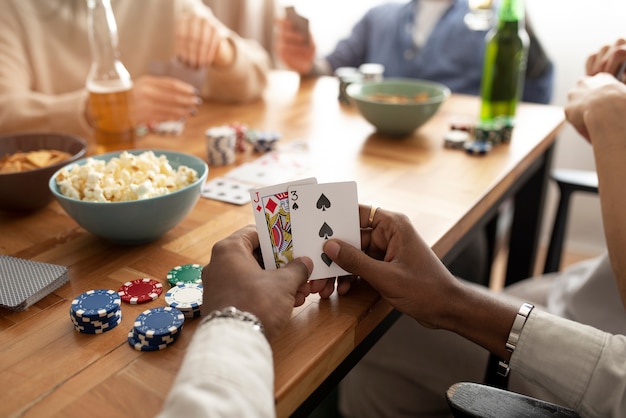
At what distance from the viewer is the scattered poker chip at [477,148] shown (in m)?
1.46

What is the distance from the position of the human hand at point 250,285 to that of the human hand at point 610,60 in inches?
40.3

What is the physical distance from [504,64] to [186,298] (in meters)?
1.21

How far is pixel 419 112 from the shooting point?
1493 millimetres

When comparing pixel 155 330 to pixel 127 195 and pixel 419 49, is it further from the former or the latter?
pixel 419 49

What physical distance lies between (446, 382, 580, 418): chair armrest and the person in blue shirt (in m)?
1.58

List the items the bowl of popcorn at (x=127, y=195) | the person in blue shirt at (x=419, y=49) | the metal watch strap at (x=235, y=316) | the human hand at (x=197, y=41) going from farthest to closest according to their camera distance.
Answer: the person in blue shirt at (x=419, y=49) → the human hand at (x=197, y=41) → the bowl of popcorn at (x=127, y=195) → the metal watch strap at (x=235, y=316)

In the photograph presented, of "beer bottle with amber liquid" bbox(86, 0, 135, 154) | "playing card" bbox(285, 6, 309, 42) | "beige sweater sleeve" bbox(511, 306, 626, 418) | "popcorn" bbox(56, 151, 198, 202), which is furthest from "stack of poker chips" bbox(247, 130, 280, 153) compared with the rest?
"beige sweater sleeve" bbox(511, 306, 626, 418)

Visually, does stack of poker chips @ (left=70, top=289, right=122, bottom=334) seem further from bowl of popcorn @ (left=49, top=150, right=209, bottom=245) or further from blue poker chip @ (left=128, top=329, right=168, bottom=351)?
bowl of popcorn @ (left=49, top=150, right=209, bottom=245)

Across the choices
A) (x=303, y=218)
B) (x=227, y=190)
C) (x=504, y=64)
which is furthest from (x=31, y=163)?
(x=504, y=64)

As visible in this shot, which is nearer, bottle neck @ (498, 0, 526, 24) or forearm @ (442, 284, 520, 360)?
forearm @ (442, 284, 520, 360)

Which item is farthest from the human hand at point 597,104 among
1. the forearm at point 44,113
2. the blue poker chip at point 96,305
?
the forearm at point 44,113

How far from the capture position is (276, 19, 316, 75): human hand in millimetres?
2070

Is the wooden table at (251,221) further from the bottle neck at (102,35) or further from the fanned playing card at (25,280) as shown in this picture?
the bottle neck at (102,35)

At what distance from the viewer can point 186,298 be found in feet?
2.67
